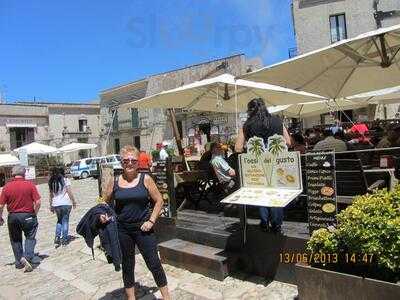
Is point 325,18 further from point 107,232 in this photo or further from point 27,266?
point 107,232

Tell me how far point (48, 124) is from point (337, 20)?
3330 centimetres

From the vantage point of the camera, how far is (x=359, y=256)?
3828mm

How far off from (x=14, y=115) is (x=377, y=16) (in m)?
36.7

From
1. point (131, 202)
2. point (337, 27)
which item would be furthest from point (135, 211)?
point (337, 27)

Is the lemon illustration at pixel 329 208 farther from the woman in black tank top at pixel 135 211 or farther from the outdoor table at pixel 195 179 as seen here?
the outdoor table at pixel 195 179

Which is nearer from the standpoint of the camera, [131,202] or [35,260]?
[131,202]

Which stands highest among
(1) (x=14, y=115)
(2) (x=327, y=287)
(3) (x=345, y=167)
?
(1) (x=14, y=115)

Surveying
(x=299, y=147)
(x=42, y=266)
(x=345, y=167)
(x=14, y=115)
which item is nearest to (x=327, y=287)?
(x=345, y=167)

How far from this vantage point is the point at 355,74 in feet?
24.2

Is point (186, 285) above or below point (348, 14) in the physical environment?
below

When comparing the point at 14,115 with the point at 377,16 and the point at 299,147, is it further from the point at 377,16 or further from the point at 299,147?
the point at 299,147

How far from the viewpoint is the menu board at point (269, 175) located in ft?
15.6

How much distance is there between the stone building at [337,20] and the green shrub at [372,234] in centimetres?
2429
